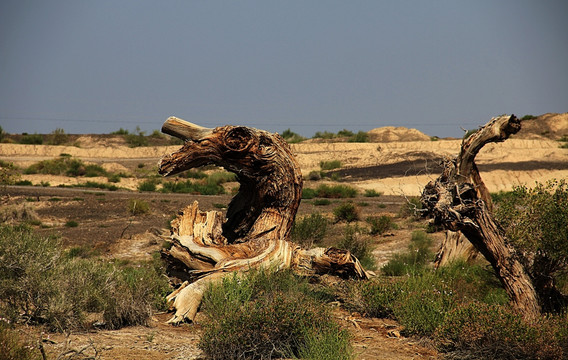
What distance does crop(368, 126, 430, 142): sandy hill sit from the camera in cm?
6919

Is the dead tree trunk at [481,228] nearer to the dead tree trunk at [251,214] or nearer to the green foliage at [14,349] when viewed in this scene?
the dead tree trunk at [251,214]

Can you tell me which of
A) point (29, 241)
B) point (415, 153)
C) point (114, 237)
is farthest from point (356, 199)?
point (29, 241)

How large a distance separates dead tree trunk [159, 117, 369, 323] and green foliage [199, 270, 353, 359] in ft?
5.47

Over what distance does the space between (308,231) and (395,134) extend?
5772 cm

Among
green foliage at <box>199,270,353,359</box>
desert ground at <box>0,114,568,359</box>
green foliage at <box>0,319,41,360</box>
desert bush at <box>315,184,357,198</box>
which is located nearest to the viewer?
green foliage at <box>0,319,41,360</box>

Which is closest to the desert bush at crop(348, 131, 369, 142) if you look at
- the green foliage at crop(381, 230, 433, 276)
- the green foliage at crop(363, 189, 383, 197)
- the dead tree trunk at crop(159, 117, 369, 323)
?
the green foliage at crop(363, 189, 383, 197)

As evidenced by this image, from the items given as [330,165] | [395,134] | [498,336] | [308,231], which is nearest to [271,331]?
[498,336]

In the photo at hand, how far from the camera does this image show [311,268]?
9250 millimetres

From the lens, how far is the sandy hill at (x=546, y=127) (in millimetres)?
65188

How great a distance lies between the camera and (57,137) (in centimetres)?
6925

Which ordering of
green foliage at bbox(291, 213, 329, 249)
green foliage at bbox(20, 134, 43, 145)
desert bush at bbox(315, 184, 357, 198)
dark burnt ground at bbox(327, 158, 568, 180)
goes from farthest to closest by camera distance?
green foliage at bbox(20, 134, 43, 145) < dark burnt ground at bbox(327, 158, 568, 180) < desert bush at bbox(315, 184, 357, 198) < green foliage at bbox(291, 213, 329, 249)

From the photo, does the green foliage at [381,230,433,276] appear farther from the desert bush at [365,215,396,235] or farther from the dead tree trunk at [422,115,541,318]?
the dead tree trunk at [422,115,541,318]

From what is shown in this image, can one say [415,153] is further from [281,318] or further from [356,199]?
[281,318]

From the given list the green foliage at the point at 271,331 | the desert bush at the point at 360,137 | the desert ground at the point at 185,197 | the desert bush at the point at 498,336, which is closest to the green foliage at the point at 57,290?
the desert ground at the point at 185,197
